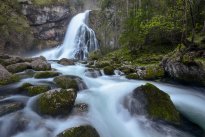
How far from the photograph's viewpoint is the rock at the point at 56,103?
25.5 ft

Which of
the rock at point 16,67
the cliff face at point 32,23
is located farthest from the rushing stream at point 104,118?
the cliff face at point 32,23

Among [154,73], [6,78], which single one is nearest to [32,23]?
[6,78]

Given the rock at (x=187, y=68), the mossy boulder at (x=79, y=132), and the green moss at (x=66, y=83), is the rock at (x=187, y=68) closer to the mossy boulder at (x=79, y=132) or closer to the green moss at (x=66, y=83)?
the green moss at (x=66, y=83)

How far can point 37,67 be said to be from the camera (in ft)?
54.0

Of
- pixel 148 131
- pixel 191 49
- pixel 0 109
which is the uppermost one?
pixel 191 49

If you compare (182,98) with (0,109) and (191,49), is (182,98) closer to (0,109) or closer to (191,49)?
(191,49)

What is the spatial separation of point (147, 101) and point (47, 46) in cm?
3439

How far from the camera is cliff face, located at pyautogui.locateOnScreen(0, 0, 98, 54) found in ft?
104

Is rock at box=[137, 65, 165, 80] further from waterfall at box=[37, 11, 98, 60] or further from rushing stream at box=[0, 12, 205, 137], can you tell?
waterfall at box=[37, 11, 98, 60]

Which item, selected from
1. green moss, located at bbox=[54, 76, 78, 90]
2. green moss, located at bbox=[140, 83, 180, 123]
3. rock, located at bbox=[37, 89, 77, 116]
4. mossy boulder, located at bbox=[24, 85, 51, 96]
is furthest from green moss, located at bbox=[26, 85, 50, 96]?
Result: green moss, located at bbox=[140, 83, 180, 123]

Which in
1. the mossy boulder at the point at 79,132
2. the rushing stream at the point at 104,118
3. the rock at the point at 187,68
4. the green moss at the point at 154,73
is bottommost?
the rushing stream at the point at 104,118

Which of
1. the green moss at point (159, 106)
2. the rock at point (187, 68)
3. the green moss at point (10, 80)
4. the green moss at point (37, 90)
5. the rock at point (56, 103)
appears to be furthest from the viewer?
the green moss at point (10, 80)

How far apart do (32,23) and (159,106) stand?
36.2m

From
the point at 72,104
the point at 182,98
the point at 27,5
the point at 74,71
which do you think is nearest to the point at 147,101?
the point at 72,104
